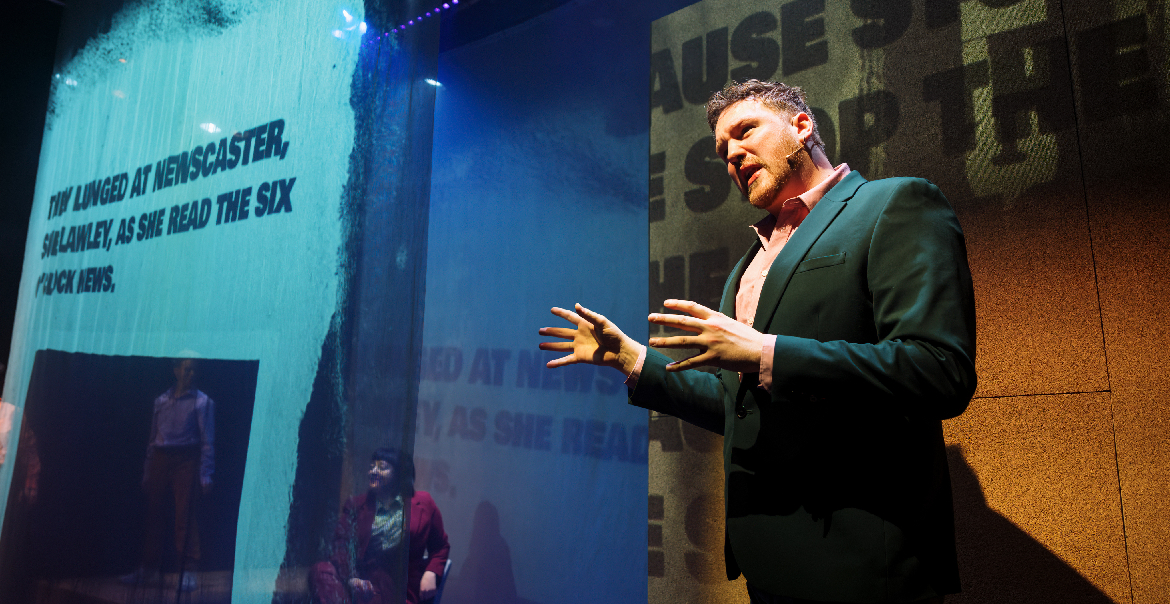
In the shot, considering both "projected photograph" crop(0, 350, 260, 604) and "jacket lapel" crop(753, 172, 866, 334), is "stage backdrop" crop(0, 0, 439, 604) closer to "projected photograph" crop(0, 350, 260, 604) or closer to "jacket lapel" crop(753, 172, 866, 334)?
"projected photograph" crop(0, 350, 260, 604)

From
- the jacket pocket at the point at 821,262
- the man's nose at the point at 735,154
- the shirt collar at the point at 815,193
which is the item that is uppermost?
the man's nose at the point at 735,154

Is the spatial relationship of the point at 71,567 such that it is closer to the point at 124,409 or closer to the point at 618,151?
the point at 124,409

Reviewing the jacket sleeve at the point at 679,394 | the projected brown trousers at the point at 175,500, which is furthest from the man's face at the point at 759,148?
the projected brown trousers at the point at 175,500

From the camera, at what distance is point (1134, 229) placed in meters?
1.73

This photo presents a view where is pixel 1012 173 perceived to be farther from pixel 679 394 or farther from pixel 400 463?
pixel 400 463

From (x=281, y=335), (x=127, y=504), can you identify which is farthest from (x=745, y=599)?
(x=127, y=504)

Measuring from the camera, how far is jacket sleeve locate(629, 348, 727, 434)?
130cm

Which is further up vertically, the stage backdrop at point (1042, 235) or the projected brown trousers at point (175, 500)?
the stage backdrop at point (1042, 235)

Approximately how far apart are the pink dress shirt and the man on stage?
0.07 meters

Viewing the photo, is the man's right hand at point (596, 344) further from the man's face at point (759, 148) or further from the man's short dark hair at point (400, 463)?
the man's short dark hair at point (400, 463)

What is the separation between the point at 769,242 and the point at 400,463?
1.10 metres

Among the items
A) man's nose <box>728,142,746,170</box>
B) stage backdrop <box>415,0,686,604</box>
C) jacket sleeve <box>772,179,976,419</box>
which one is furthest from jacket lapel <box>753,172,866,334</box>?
stage backdrop <box>415,0,686,604</box>

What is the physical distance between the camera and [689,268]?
2.57 meters

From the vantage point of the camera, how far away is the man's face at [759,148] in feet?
4.31
